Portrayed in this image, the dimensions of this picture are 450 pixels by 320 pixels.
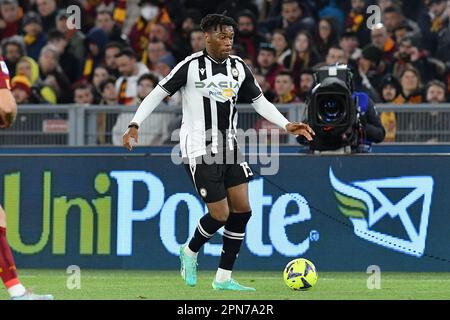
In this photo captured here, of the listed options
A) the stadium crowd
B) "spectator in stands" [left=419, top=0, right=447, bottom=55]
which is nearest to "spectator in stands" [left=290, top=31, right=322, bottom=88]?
the stadium crowd

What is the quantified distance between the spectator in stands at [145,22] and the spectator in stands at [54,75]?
142cm

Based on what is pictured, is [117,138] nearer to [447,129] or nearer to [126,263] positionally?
[126,263]

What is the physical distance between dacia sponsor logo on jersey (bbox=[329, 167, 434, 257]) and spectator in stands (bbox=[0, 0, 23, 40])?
9.11 m

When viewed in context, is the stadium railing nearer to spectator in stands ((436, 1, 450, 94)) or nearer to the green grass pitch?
the green grass pitch

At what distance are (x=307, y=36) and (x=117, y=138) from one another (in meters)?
3.33

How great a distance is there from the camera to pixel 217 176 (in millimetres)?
12000

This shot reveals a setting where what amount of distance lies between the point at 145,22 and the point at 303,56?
3.83m

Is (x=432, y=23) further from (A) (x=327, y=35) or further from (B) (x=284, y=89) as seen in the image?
(B) (x=284, y=89)

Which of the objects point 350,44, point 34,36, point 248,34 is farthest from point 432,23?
point 34,36

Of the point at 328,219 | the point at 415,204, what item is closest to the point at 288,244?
the point at 328,219

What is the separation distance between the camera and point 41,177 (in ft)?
49.6

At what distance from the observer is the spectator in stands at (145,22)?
2048 centimetres

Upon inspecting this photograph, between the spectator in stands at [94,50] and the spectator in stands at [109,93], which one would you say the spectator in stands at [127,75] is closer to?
the spectator in stands at [109,93]

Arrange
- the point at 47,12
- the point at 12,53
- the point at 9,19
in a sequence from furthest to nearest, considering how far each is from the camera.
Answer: the point at 9,19, the point at 47,12, the point at 12,53
